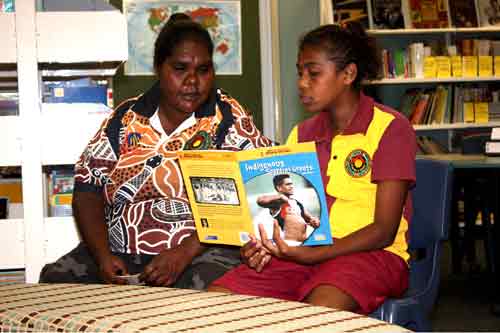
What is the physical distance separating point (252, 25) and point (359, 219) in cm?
442

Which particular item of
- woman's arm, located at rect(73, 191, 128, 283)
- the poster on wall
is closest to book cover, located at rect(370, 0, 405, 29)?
the poster on wall

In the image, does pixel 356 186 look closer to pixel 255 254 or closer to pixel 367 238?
pixel 367 238

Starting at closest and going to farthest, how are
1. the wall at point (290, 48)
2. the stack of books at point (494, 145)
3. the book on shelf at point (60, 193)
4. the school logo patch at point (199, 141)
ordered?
1. the school logo patch at point (199, 141)
2. the book on shelf at point (60, 193)
3. the stack of books at point (494, 145)
4. the wall at point (290, 48)

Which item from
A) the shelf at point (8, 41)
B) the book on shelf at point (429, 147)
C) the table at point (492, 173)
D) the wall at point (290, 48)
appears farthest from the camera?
the wall at point (290, 48)

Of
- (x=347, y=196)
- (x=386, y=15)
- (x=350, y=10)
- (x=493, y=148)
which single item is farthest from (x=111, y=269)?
(x=386, y=15)

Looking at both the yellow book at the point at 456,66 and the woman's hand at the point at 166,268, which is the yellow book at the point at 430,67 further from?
the woman's hand at the point at 166,268

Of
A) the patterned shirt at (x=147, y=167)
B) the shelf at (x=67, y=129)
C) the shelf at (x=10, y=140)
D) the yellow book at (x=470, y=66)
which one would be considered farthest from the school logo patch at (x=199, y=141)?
the yellow book at (x=470, y=66)

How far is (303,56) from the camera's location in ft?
6.54

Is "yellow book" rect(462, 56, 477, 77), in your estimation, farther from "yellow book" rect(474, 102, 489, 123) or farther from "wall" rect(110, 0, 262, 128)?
"wall" rect(110, 0, 262, 128)

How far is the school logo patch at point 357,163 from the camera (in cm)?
186

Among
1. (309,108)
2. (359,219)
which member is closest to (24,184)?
(309,108)

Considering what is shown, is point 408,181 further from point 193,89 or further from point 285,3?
point 285,3

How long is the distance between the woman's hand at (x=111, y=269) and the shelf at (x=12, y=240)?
511 mm

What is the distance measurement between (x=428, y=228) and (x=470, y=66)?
13.3 ft
